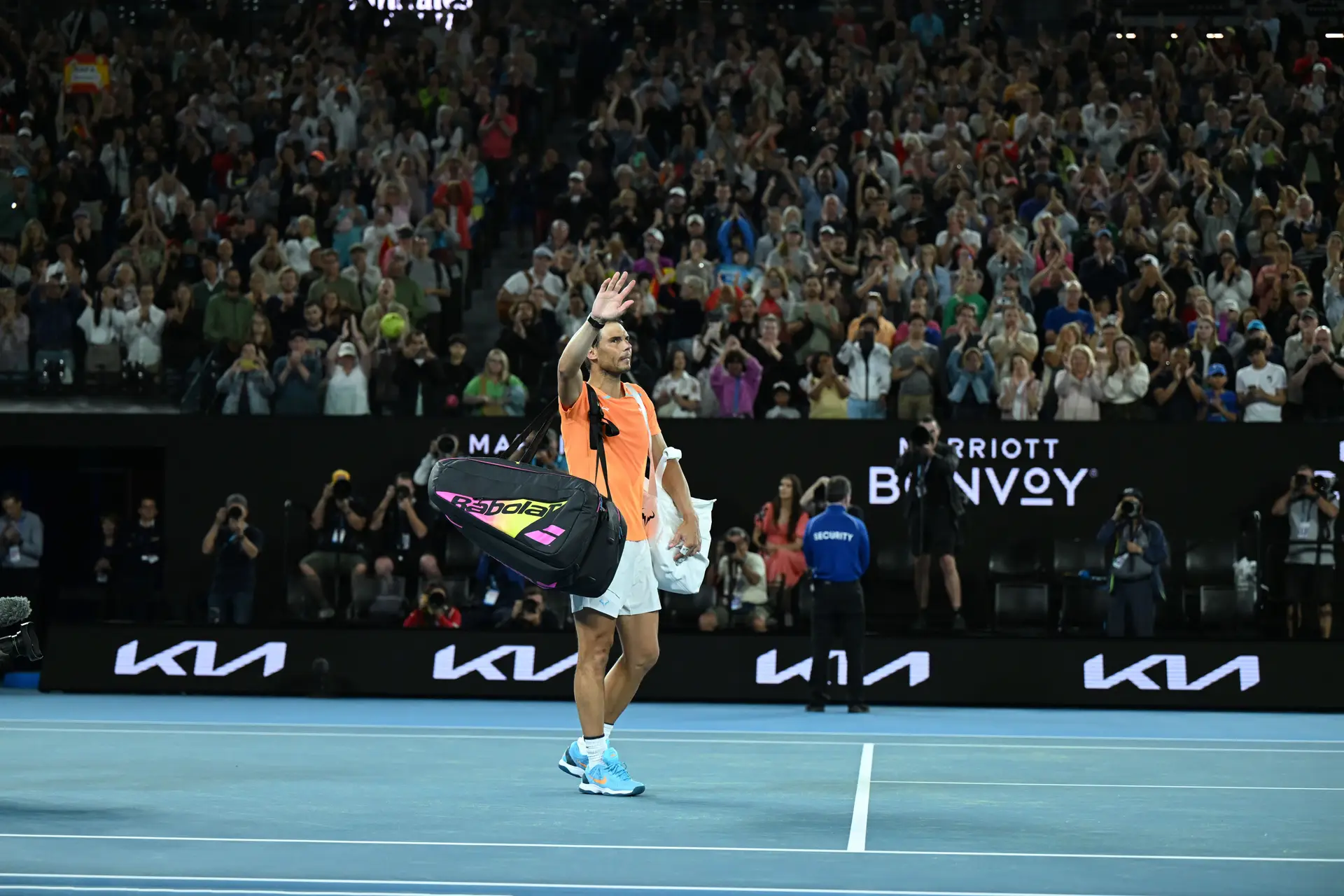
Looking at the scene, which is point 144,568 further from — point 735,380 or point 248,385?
point 735,380

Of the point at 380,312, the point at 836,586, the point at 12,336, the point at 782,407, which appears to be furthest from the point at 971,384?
the point at 12,336

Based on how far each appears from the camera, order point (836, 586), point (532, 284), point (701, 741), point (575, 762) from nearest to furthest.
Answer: point (575, 762) < point (701, 741) < point (836, 586) < point (532, 284)

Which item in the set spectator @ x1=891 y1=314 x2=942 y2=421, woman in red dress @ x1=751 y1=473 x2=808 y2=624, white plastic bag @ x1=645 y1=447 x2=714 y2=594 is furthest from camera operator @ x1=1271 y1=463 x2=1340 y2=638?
white plastic bag @ x1=645 y1=447 x2=714 y2=594

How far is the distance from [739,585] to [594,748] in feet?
28.0

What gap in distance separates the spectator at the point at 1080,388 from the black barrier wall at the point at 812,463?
15 centimetres

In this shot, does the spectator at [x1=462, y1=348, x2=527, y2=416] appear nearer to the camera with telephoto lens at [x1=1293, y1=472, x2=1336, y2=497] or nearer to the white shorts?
the camera with telephoto lens at [x1=1293, y1=472, x2=1336, y2=497]

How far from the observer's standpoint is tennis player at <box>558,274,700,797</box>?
9352 millimetres

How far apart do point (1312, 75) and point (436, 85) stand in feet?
36.3

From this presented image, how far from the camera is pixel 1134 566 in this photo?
57.2 feet

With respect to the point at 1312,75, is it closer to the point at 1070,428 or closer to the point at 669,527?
the point at 1070,428

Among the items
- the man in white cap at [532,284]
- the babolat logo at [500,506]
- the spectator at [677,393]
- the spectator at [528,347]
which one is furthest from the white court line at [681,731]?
the man in white cap at [532,284]

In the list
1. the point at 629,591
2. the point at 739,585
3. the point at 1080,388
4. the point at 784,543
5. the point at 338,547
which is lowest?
the point at 739,585

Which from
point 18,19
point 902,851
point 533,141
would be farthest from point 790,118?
point 902,851

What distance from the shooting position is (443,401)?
748 inches
